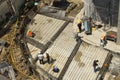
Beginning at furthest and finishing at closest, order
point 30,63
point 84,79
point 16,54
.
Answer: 1. point 16,54
2. point 30,63
3. point 84,79

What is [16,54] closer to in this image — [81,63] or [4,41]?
[4,41]

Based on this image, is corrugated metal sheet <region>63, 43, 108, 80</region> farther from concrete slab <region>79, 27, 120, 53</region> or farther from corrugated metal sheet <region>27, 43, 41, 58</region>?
corrugated metal sheet <region>27, 43, 41, 58</region>

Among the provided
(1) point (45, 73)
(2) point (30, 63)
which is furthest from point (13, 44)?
(1) point (45, 73)

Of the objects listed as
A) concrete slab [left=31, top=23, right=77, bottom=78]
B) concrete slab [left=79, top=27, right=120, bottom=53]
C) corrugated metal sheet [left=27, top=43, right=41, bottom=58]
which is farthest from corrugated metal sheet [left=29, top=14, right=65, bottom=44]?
concrete slab [left=79, top=27, right=120, bottom=53]

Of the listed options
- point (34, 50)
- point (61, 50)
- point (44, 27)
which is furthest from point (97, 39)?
point (44, 27)

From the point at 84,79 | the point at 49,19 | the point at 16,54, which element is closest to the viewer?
the point at 84,79

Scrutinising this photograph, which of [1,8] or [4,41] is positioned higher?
[1,8]

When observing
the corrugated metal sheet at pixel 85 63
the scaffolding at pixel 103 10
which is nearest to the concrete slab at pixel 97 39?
the corrugated metal sheet at pixel 85 63
